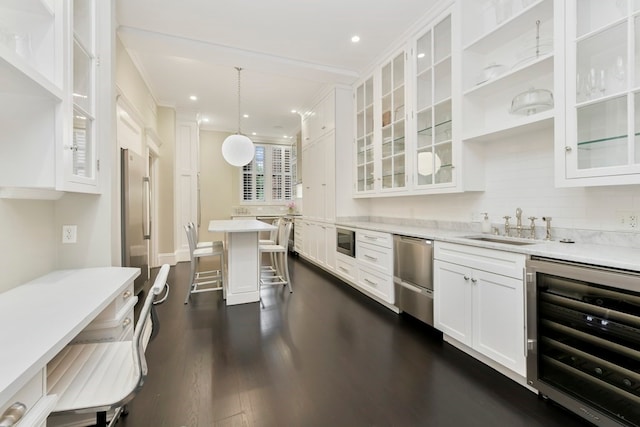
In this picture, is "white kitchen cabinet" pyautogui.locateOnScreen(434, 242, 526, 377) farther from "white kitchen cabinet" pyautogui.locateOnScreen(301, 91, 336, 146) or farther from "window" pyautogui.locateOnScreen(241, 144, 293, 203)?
"window" pyautogui.locateOnScreen(241, 144, 293, 203)

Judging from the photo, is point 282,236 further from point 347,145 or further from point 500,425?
point 500,425

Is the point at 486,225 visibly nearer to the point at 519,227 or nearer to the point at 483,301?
the point at 519,227

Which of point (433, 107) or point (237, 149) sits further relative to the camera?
point (237, 149)

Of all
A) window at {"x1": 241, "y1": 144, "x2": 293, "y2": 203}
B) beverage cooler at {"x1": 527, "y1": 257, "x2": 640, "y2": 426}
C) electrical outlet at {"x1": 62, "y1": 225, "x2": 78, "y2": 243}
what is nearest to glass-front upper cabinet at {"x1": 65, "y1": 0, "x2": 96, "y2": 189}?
electrical outlet at {"x1": 62, "y1": 225, "x2": 78, "y2": 243}

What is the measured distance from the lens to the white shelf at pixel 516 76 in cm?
207

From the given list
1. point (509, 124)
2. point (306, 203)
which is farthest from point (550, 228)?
point (306, 203)

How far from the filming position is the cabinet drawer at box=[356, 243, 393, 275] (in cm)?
319

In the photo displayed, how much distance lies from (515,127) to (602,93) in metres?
0.51

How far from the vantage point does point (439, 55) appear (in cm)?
292

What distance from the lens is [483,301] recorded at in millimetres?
2100

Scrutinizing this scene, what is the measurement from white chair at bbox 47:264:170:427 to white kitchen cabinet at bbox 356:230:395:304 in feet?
7.97

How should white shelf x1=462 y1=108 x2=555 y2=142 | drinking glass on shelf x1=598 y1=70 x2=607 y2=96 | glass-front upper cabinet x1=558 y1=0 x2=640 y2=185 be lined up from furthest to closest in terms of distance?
white shelf x1=462 y1=108 x2=555 y2=142
drinking glass on shelf x1=598 y1=70 x2=607 y2=96
glass-front upper cabinet x1=558 y1=0 x2=640 y2=185

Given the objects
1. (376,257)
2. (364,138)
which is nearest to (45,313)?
(376,257)

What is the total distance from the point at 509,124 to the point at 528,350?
5.41ft
